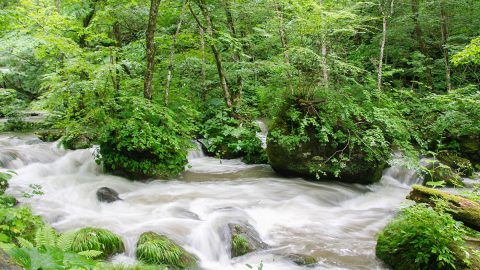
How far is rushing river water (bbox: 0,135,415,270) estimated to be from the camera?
609cm

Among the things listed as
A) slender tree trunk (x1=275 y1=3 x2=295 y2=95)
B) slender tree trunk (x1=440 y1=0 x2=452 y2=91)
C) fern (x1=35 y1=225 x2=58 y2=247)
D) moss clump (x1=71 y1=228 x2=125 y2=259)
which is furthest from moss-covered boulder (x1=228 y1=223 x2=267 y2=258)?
slender tree trunk (x1=440 y1=0 x2=452 y2=91)

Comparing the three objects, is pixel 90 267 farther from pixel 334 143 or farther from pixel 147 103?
pixel 334 143

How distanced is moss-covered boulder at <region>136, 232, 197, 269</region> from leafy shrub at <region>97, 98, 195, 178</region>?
396 centimetres

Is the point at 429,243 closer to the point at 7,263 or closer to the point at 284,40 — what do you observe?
the point at 7,263

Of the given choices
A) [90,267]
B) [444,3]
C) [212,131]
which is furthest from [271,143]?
[444,3]

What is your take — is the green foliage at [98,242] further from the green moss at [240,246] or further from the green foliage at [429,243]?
the green foliage at [429,243]

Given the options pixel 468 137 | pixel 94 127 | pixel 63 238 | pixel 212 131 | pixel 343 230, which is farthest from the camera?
pixel 212 131

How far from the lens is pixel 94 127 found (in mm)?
9312

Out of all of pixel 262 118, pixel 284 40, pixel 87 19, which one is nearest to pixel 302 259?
pixel 284 40

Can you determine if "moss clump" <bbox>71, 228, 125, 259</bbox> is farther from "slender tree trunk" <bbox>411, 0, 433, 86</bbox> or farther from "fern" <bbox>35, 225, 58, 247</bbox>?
"slender tree trunk" <bbox>411, 0, 433, 86</bbox>

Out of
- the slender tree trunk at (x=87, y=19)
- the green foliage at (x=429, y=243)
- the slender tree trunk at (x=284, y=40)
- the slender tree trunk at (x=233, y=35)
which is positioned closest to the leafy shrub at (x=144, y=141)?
the slender tree trunk at (x=284, y=40)

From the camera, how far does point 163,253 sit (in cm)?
542

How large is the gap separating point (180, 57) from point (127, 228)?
28.7ft

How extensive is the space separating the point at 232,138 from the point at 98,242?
24.6 ft
